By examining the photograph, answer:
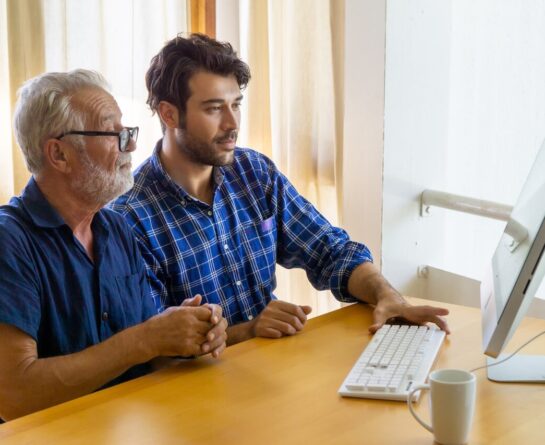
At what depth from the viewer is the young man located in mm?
1978

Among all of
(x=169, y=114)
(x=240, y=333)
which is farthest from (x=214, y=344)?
(x=169, y=114)

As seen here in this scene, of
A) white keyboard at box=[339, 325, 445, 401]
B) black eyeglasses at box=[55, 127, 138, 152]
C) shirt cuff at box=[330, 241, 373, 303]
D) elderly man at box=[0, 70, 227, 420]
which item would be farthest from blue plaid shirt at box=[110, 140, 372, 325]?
white keyboard at box=[339, 325, 445, 401]

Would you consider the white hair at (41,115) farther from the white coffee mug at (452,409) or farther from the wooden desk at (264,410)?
the white coffee mug at (452,409)

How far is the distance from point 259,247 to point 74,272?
67cm

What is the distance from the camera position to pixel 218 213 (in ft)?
6.85

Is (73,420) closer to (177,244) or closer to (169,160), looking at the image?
(177,244)

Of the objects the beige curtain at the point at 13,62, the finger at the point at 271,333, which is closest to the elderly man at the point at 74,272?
the finger at the point at 271,333

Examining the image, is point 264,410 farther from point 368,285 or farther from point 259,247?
point 259,247

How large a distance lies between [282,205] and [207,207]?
0.78 feet

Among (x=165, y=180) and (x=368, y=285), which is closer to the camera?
(x=368, y=285)

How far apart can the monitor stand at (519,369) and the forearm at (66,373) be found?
647 mm

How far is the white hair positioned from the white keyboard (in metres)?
0.79

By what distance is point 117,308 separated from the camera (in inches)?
65.6

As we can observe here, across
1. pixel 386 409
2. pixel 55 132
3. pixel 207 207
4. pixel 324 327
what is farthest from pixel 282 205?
pixel 386 409
